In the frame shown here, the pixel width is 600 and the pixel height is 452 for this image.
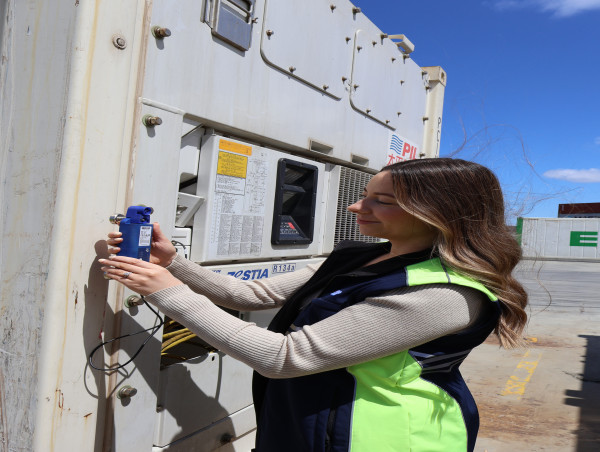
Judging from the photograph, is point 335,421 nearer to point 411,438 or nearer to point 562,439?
point 411,438

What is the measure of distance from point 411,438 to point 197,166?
114 cm

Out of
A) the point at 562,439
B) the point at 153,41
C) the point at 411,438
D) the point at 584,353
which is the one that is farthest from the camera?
the point at 584,353

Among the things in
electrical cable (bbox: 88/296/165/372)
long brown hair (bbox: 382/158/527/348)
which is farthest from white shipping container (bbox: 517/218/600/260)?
electrical cable (bbox: 88/296/165/372)

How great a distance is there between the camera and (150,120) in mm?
1639

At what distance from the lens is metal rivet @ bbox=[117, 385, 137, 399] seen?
1650 millimetres

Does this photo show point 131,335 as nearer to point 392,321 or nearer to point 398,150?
point 392,321

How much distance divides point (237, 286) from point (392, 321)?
67 cm

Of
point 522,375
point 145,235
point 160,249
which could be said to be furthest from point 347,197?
point 522,375

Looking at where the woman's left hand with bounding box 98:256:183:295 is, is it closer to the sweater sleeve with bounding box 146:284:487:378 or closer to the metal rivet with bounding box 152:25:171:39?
the sweater sleeve with bounding box 146:284:487:378

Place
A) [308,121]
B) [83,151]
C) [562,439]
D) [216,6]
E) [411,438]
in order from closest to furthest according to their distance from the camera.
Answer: [411,438] < [83,151] < [216,6] < [308,121] < [562,439]

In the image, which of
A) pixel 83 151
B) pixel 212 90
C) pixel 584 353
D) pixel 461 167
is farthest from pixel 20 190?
pixel 584 353

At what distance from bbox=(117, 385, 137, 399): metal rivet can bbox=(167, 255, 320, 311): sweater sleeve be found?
36 cm

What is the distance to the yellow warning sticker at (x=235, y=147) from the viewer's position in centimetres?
195

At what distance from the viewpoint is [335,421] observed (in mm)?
1374
